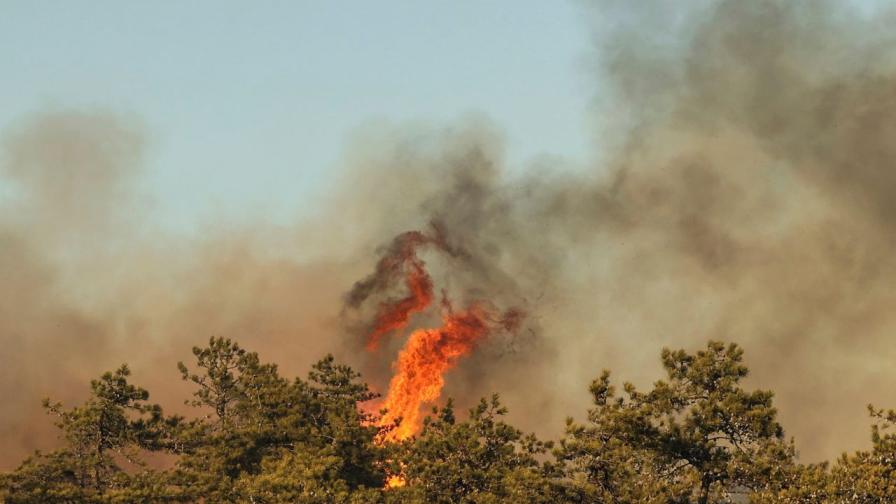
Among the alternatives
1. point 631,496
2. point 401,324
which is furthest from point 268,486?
point 401,324

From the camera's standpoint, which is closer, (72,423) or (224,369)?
(72,423)

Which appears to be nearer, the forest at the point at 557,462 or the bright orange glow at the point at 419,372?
the forest at the point at 557,462

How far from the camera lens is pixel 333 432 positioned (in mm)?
75875

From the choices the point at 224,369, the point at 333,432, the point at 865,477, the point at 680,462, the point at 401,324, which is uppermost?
the point at 401,324

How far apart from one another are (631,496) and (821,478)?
415 inches

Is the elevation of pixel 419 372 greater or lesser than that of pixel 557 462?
greater

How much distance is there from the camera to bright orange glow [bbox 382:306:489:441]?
4053 inches

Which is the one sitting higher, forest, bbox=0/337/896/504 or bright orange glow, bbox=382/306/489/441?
bright orange glow, bbox=382/306/489/441

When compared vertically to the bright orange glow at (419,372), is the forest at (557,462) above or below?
below

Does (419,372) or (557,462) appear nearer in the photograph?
(557,462)

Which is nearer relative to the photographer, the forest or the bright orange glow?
the forest

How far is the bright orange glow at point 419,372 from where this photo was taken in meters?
103

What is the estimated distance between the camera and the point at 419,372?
105312 mm

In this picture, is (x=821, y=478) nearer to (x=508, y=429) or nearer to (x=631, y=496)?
(x=631, y=496)
